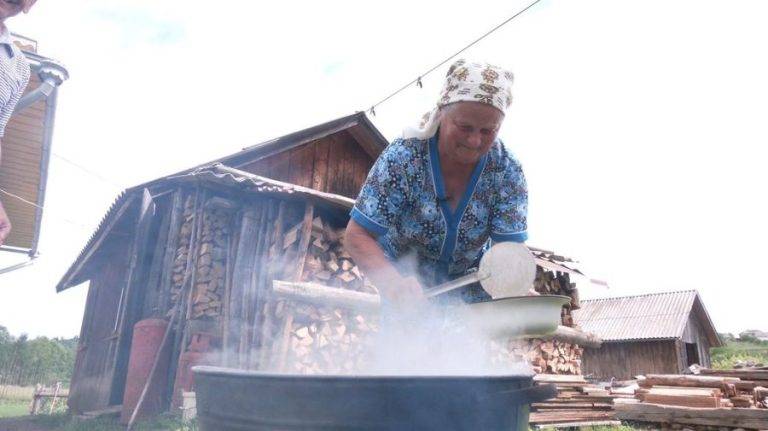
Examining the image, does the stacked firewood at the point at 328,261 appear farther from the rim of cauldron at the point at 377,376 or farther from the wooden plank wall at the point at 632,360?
the wooden plank wall at the point at 632,360

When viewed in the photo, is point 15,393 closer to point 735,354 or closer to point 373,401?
point 373,401

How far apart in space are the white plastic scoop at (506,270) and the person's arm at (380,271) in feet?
0.67

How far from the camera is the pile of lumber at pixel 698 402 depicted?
6.58m

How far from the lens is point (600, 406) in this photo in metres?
7.77

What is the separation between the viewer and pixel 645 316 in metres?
20.3

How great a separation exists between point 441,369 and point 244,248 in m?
3.97

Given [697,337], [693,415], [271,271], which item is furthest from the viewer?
[697,337]

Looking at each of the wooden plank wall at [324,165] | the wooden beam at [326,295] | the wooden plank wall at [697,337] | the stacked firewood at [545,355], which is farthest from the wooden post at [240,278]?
the wooden plank wall at [697,337]

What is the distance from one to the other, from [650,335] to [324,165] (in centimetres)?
1690

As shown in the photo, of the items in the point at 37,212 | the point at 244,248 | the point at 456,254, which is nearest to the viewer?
the point at 456,254

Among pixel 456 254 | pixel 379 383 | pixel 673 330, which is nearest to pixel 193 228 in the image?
pixel 456 254

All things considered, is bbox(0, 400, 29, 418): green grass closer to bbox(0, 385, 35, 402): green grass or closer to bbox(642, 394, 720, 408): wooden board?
bbox(0, 385, 35, 402): green grass

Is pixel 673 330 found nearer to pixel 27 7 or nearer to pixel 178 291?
pixel 178 291

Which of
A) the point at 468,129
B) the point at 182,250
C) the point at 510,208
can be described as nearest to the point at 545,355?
the point at 182,250
